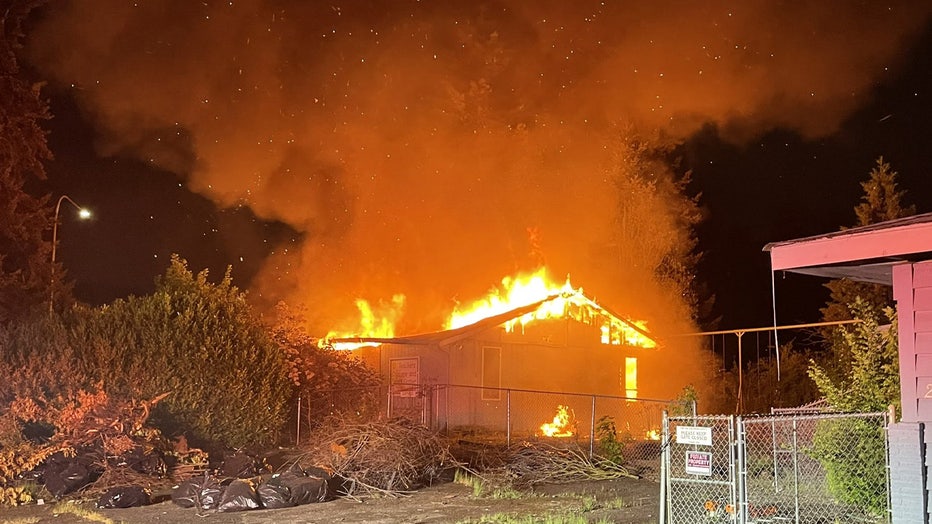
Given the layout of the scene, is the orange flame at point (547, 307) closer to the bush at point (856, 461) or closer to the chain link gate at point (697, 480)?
the chain link gate at point (697, 480)

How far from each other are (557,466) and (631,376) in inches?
444

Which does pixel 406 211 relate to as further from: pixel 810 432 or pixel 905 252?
pixel 905 252

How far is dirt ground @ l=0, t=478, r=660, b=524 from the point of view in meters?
9.75

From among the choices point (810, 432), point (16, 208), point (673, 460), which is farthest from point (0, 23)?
point (810, 432)

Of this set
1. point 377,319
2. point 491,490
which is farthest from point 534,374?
point 491,490

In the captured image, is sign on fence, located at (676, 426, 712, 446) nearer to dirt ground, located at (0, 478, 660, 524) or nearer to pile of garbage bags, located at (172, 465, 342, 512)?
dirt ground, located at (0, 478, 660, 524)

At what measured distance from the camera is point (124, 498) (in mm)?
10664

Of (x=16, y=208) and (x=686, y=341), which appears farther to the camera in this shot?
(x=686, y=341)

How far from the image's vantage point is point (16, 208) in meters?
20.0

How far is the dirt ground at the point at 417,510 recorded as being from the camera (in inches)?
384

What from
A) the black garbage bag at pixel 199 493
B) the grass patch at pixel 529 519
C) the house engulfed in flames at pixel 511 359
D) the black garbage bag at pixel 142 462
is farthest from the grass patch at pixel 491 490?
the house engulfed in flames at pixel 511 359

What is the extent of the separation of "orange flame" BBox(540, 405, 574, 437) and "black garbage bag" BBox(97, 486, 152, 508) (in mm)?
11837

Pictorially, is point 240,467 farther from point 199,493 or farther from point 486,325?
point 486,325

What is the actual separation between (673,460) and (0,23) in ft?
53.2
